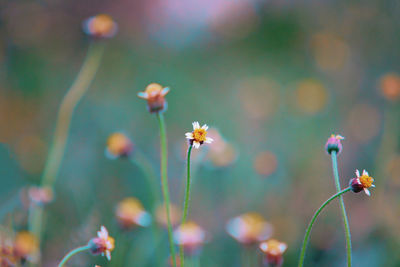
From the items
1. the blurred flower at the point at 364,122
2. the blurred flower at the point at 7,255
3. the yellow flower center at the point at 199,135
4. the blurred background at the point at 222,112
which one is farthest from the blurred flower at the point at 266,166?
the blurred flower at the point at 7,255

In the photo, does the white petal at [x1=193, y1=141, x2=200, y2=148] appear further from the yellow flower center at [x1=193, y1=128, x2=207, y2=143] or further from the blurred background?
the blurred background

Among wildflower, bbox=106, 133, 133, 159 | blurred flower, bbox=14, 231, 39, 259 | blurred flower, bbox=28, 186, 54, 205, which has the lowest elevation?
blurred flower, bbox=14, 231, 39, 259

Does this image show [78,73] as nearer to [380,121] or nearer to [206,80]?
[206,80]

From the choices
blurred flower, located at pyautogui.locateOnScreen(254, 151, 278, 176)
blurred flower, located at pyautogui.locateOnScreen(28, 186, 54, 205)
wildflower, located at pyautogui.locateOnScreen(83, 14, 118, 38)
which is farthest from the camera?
blurred flower, located at pyautogui.locateOnScreen(254, 151, 278, 176)

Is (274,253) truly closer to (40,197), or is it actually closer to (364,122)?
(40,197)

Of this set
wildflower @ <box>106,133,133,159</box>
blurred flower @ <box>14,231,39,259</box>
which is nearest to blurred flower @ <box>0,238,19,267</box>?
blurred flower @ <box>14,231,39,259</box>

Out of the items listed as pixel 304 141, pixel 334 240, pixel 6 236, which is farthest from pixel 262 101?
pixel 6 236

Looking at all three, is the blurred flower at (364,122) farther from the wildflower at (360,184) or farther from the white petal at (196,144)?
the white petal at (196,144)

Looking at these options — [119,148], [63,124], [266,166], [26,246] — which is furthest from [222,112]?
[26,246]
